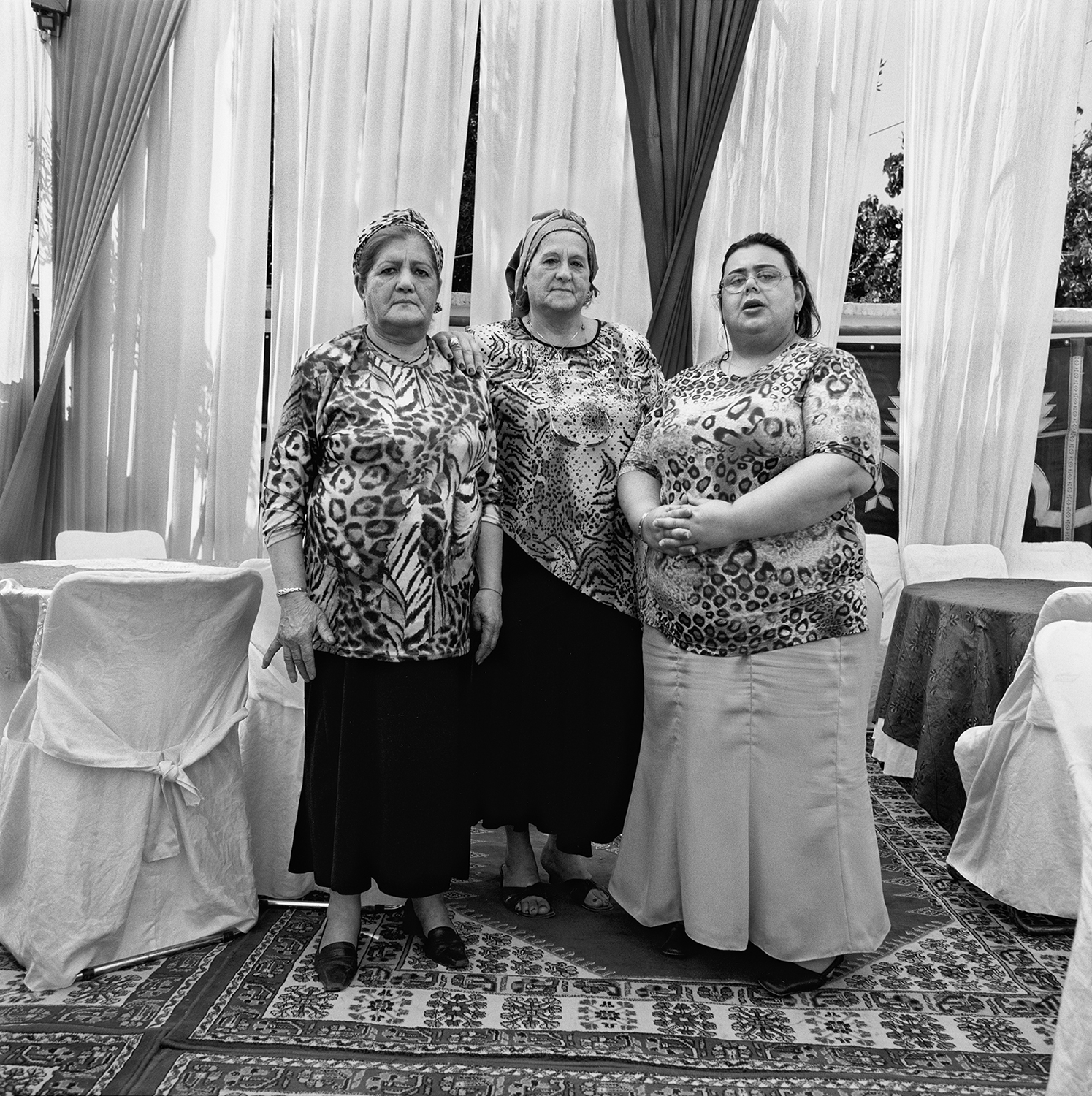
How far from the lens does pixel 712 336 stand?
492 cm

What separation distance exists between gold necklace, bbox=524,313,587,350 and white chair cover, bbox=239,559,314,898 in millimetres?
955

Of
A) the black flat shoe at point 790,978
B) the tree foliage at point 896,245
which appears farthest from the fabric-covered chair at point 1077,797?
the tree foliage at point 896,245

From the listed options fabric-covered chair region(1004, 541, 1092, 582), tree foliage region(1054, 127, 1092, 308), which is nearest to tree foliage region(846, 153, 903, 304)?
tree foliage region(1054, 127, 1092, 308)

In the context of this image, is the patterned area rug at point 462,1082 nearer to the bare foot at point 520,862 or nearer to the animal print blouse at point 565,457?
the bare foot at point 520,862

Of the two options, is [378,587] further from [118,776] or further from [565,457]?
[118,776]

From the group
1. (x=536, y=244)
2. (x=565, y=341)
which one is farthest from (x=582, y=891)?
(x=536, y=244)

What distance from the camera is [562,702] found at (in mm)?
2504

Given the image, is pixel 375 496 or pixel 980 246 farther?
pixel 980 246

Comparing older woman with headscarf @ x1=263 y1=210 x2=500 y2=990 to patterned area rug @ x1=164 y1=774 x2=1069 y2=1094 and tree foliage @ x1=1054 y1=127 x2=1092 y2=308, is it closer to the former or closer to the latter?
patterned area rug @ x1=164 y1=774 x2=1069 y2=1094

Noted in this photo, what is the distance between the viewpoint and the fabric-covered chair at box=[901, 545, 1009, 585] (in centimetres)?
457

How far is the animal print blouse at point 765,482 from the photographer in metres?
2.12

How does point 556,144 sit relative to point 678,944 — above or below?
above

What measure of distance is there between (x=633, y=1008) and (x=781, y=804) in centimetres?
53

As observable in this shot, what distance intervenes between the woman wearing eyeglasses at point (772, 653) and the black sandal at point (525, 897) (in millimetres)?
468
